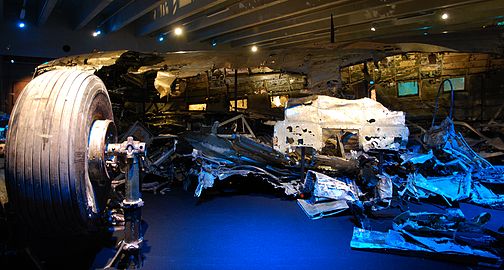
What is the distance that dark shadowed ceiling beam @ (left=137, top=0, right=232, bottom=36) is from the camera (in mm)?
6633

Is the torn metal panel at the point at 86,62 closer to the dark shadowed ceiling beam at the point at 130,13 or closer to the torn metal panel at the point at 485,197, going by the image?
the dark shadowed ceiling beam at the point at 130,13

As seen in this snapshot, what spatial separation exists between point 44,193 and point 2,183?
871 millimetres

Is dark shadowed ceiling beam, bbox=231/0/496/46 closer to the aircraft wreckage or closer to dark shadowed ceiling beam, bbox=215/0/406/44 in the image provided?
dark shadowed ceiling beam, bbox=215/0/406/44

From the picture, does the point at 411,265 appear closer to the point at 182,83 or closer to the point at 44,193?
the point at 44,193

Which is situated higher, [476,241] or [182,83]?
[182,83]

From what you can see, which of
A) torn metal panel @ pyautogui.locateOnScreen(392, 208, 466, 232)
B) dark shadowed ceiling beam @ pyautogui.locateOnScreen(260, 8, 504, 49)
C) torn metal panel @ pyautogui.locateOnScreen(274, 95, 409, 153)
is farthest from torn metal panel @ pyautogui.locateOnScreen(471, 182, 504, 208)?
dark shadowed ceiling beam @ pyautogui.locateOnScreen(260, 8, 504, 49)

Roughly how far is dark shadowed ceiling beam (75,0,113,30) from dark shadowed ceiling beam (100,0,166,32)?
0.59m

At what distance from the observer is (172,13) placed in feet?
24.3

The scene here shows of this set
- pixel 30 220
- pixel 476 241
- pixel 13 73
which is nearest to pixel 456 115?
pixel 476 241

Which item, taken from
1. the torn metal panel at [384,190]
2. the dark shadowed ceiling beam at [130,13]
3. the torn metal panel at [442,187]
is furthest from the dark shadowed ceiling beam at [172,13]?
the torn metal panel at [442,187]

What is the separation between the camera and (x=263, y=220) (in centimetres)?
380

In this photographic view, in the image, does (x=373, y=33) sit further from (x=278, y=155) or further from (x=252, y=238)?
(x=252, y=238)

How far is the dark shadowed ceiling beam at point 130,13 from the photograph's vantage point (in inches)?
277

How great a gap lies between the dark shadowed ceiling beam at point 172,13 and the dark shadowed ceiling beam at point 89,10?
136 cm
